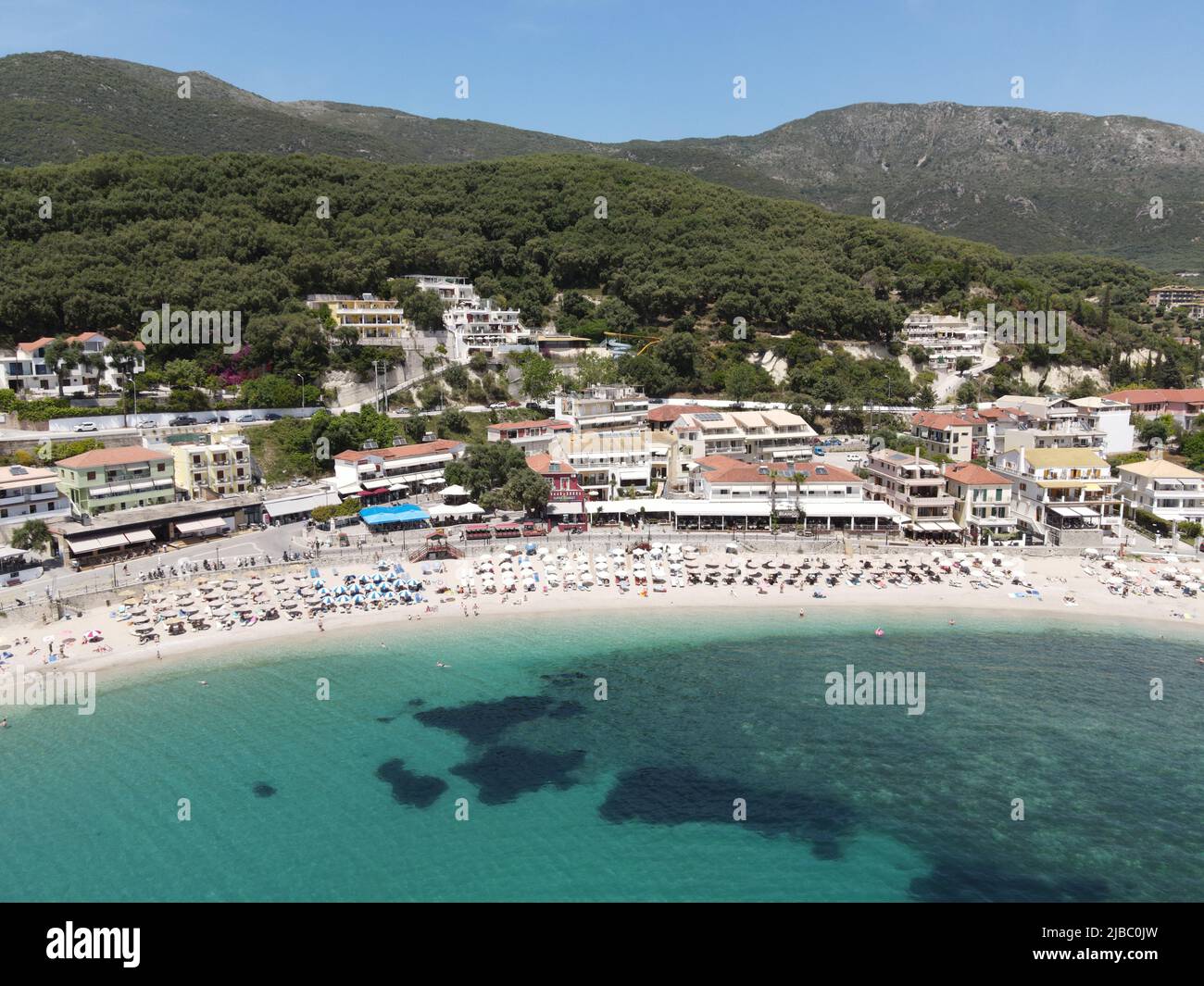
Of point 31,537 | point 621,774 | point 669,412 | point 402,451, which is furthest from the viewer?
point 669,412

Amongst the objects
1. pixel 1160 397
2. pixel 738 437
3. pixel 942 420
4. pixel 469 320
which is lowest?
pixel 738 437

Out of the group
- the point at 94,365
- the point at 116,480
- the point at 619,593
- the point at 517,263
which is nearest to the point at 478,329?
the point at 517,263

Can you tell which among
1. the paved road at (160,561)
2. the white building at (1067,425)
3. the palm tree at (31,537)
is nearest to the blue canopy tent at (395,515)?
the paved road at (160,561)

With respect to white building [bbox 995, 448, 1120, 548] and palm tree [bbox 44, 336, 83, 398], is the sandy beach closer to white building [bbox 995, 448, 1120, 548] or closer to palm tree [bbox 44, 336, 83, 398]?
white building [bbox 995, 448, 1120, 548]

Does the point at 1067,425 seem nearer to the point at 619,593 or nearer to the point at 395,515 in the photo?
the point at 619,593

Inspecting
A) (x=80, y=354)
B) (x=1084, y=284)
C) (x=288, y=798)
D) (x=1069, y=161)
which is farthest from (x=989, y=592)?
(x=1069, y=161)

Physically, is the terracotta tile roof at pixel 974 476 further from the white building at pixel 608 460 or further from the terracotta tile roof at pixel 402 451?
the terracotta tile roof at pixel 402 451
